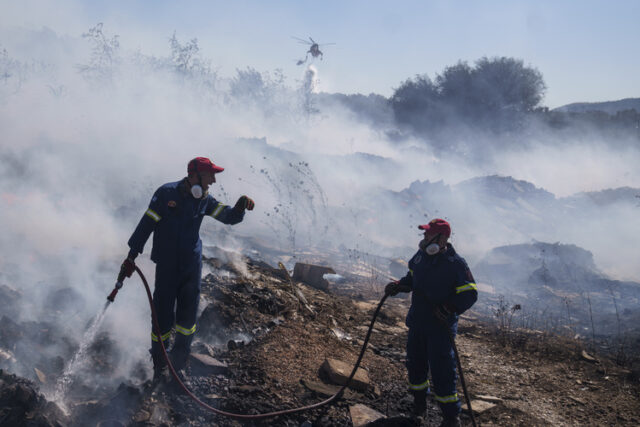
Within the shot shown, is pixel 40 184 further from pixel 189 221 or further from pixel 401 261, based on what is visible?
pixel 401 261

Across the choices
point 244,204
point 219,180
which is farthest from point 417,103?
point 244,204

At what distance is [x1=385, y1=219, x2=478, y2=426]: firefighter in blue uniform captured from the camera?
3.27 meters

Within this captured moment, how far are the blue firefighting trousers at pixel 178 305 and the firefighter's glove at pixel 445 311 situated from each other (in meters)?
2.23

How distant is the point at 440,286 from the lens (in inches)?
132

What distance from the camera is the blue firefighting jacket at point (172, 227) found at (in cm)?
350

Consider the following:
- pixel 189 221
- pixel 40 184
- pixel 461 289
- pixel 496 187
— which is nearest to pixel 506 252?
pixel 496 187

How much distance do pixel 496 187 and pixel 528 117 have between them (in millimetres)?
10753

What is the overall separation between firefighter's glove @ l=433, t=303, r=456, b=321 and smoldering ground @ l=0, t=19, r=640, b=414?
10.1ft

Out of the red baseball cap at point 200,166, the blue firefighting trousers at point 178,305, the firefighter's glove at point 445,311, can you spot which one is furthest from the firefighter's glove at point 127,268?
the firefighter's glove at point 445,311

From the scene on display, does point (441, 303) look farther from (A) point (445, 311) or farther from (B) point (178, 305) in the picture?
(B) point (178, 305)

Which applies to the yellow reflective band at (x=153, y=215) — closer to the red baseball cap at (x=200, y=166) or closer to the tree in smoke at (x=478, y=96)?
the red baseball cap at (x=200, y=166)

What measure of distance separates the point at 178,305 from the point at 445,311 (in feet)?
8.03

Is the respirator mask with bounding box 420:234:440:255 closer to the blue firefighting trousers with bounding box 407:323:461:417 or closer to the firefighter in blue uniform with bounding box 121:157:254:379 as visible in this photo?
the blue firefighting trousers with bounding box 407:323:461:417

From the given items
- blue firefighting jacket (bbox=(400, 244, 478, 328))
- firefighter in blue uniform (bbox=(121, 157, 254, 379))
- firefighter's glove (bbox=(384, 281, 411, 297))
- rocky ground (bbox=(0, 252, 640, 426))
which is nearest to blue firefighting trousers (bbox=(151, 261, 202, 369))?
firefighter in blue uniform (bbox=(121, 157, 254, 379))
